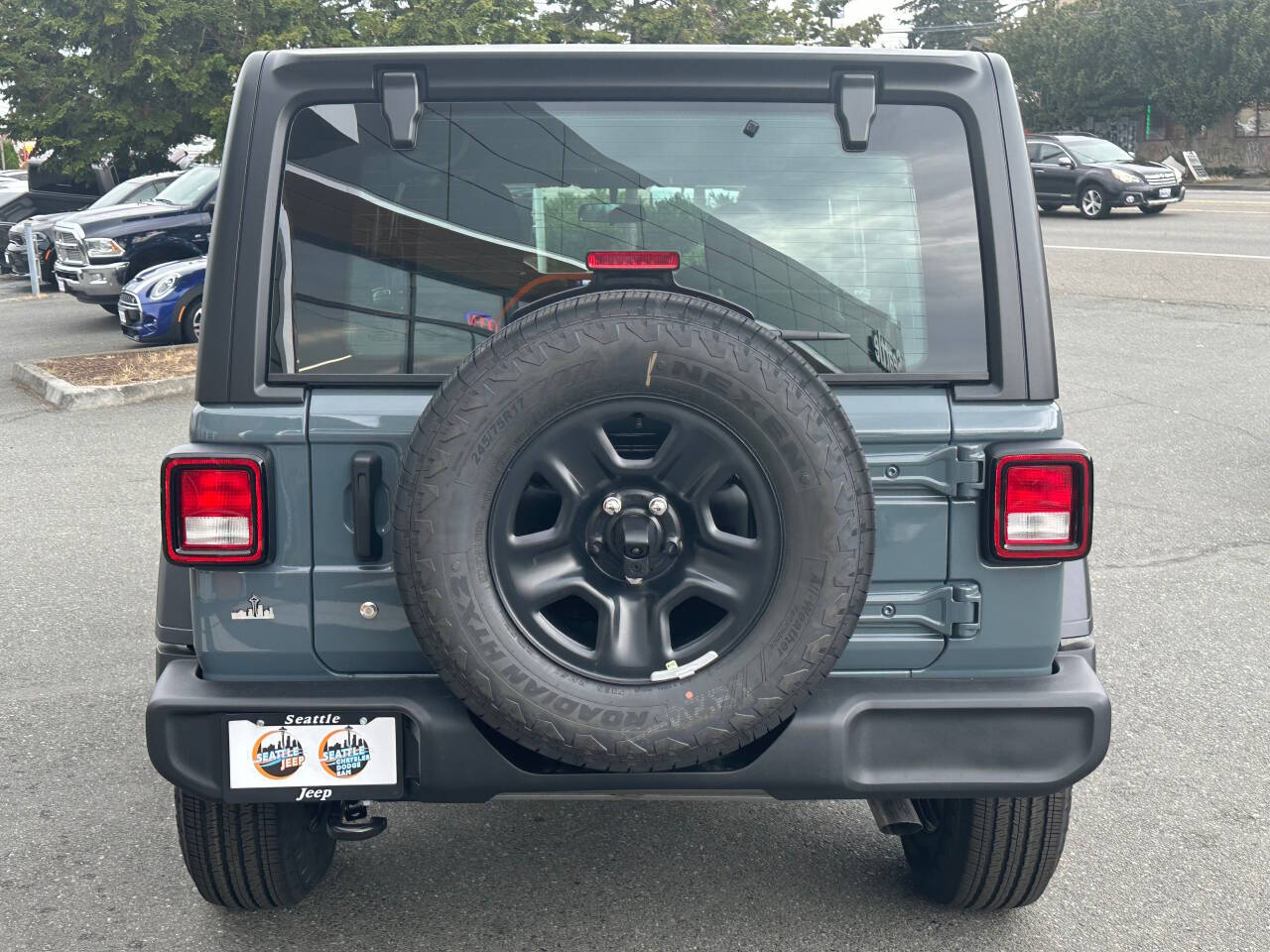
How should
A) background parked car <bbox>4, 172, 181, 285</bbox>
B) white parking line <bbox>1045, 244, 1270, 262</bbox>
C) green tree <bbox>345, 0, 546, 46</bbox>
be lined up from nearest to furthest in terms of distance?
background parked car <bbox>4, 172, 181, 285</bbox> → white parking line <bbox>1045, 244, 1270, 262</bbox> → green tree <bbox>345, 0, 546, 46</bbox>

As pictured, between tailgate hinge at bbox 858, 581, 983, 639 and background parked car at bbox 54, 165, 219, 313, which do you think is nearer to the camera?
tailgate hinge at bbox 858, 581, 983, 639

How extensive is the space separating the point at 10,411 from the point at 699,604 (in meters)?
9.17

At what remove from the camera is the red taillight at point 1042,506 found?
105 inches

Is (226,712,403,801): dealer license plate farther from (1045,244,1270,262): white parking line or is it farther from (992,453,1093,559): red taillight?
(1045,244,1270,262): white parking line

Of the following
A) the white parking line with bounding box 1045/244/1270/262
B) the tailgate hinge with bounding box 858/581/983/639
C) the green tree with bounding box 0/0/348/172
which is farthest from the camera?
the green tree with bounding box 0/0/348/172

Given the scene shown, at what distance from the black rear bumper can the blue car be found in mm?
10497

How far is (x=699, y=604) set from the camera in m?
2.64

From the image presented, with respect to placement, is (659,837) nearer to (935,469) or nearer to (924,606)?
(924,606)

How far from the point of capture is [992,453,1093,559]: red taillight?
105 inches

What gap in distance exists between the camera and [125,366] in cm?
1129

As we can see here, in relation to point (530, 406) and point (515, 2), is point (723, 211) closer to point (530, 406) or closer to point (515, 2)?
point (530, 406)

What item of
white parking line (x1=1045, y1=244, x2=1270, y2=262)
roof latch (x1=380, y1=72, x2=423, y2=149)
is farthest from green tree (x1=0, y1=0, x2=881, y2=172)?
roof latch (x1=380, y1=72, x2=423, y2=149)

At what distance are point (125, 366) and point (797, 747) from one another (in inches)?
391

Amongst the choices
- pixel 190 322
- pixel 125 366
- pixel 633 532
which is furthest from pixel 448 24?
pixel 633 532
